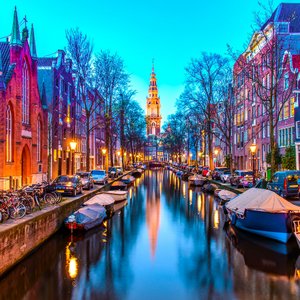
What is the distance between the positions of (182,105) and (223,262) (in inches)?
1335

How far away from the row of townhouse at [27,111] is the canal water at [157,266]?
12.6m

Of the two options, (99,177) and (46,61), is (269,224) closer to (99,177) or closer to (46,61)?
(99,177)

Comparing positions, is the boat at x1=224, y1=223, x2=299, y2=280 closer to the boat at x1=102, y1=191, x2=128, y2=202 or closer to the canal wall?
the canal wall

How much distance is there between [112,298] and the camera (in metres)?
9.86

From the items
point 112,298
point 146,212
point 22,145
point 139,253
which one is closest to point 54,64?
point 22,145

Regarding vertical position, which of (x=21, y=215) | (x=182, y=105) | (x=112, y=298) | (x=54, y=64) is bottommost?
(x=112, y=298)

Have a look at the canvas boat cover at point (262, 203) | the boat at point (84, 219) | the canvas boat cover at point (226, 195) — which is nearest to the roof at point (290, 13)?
the canvas boat cover at point (226, 195)

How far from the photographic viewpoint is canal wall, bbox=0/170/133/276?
37.3 feet

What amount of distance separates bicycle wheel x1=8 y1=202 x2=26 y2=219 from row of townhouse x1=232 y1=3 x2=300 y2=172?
748 inches

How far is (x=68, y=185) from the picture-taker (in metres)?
23.7

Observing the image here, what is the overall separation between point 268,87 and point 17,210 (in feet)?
132

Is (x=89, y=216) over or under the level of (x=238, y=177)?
under

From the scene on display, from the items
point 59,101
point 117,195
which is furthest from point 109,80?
point 117,195

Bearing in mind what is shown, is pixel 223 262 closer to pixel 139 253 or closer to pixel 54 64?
pixel 139 253
